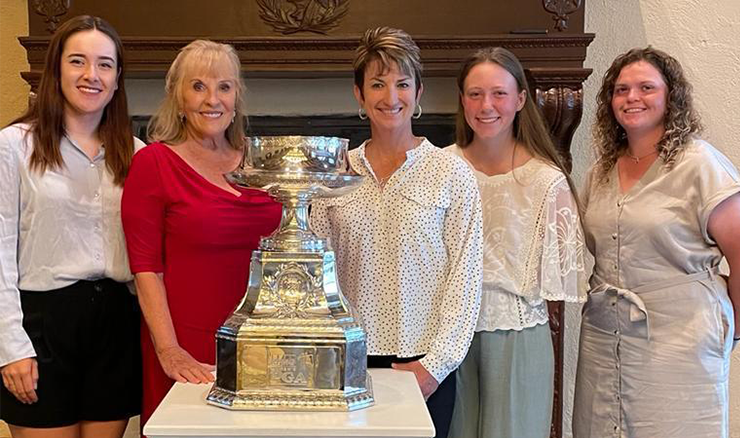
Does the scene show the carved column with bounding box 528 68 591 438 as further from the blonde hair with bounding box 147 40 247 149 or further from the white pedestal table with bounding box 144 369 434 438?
the white pedestal table with bounding box 144 369 434 438

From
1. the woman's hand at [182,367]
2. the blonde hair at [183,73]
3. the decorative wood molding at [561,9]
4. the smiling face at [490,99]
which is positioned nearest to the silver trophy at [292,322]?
the woman's hand at [182,367]

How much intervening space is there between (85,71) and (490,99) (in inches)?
33.7

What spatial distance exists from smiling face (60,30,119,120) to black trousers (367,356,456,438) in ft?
2.59

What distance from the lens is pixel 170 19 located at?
214cm

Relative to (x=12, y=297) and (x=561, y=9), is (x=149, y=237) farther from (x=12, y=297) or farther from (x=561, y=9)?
(x=561, y=9)

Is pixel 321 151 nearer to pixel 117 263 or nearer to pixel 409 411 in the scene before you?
pixel 409 411

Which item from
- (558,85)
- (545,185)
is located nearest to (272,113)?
(558,85)

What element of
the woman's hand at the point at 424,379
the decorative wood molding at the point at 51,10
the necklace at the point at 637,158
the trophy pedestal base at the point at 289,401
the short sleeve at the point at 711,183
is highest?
the decorative wood molding at the point at 51,10

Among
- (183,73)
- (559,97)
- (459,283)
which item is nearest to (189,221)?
(183,73)

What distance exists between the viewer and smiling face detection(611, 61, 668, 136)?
156cm

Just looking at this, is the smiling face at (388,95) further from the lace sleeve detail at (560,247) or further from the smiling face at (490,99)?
the lace sleeve detail at (560,247)

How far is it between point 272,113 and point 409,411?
1625mm

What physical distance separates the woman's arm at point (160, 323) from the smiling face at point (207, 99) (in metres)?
0.32

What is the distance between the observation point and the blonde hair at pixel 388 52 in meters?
1.25
